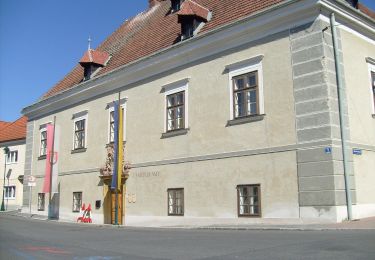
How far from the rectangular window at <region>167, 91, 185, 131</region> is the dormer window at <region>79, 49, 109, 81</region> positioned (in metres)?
7.35

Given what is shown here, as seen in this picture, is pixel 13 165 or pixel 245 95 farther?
pixel 13 165

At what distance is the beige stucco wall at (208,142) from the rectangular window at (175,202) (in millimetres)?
271

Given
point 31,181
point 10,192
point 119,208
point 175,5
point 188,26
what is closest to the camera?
Answer: point 188,26

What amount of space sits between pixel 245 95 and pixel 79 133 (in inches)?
487

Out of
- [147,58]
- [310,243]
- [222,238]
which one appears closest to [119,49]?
[147,58]

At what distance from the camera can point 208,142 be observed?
1773 centimetres

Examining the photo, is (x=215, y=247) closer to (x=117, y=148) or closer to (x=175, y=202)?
(x=175, y=202)

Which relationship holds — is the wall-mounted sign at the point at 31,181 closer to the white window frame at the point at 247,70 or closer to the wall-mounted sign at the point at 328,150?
the white window frame at the point at 247,70

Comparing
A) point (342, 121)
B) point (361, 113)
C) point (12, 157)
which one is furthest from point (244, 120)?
point (12, 157)

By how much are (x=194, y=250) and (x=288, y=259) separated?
2.54 m

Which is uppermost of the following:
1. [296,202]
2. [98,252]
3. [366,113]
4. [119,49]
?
[119,49]

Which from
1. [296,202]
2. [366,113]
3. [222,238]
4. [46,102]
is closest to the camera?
[222,238]

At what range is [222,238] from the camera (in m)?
11.9

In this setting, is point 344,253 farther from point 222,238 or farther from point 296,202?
point 296,202
